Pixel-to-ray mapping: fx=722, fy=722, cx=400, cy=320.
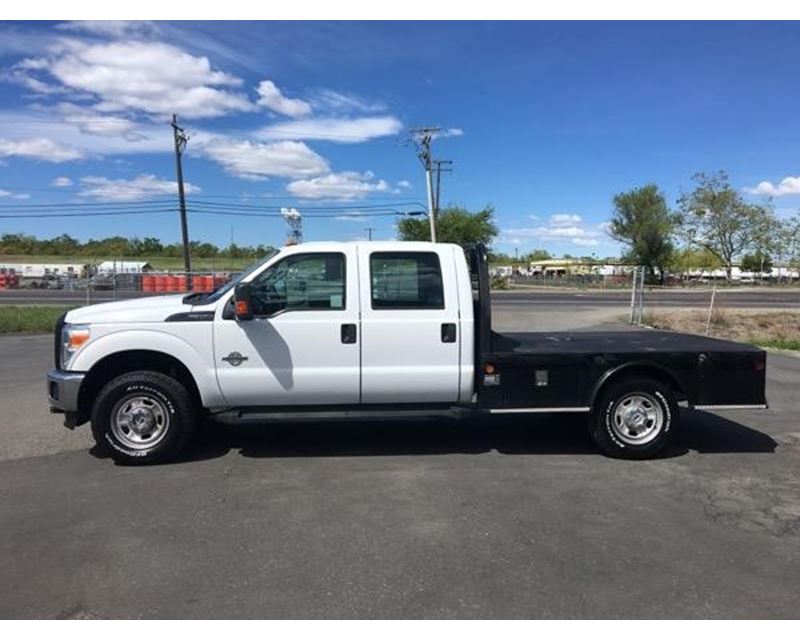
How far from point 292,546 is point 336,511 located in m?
0.72

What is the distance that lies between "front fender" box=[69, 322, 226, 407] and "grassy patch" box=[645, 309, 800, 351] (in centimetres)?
1643

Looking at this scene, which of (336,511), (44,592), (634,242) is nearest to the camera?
(44,592)

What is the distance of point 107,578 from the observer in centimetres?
416

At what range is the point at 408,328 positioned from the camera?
6520mm

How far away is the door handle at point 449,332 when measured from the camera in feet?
21.5

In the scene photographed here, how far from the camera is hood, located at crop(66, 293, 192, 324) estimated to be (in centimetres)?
641

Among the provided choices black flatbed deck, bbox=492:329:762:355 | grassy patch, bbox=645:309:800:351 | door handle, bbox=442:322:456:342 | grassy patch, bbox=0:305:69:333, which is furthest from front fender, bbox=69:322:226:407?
grassy patch, bbox=645:309:800:351

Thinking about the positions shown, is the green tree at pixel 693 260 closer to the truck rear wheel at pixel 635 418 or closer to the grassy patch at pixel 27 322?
the grassy patch at pixel 27 322

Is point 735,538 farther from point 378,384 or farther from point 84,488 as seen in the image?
point 84,488

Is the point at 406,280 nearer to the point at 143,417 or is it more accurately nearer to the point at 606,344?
the point at 606,344

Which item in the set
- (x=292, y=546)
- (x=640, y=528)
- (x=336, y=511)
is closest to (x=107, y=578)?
(x=292, y=546)

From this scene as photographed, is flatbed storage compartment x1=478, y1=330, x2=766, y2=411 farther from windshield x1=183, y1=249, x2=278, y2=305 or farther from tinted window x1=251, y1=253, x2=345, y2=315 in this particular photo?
windshield x1=183, y1=249, x2=278, y2=305

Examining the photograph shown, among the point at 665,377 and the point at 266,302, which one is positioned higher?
the point at 266,302

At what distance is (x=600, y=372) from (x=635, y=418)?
1.83 feet
